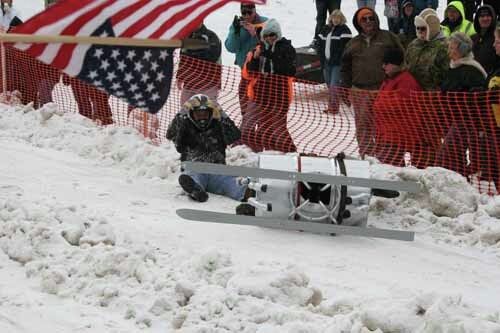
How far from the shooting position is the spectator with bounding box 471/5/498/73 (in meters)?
9.59

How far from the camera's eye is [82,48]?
6.83 metres

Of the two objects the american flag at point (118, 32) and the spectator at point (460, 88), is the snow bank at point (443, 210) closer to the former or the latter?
the spectator at point (460, 88)

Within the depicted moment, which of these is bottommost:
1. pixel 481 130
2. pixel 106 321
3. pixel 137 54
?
pixel 106 321

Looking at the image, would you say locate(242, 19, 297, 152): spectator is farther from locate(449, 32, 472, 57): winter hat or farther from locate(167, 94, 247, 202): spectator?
locate(449, 32, 472, 57): winter hat

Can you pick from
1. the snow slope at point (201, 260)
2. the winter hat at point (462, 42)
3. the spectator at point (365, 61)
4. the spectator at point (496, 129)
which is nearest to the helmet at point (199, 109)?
the snow slope at point (201, 260)

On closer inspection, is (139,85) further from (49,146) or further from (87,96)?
(87,96)

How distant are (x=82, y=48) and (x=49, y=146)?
152 inches

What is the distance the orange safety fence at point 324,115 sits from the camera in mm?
9016

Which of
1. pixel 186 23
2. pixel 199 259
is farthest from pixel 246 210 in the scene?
pixel 186 23

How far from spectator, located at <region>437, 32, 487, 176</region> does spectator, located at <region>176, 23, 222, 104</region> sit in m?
2.82

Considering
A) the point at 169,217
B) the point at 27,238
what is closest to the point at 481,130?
the point at 169,217

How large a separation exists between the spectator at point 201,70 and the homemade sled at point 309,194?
2822mm

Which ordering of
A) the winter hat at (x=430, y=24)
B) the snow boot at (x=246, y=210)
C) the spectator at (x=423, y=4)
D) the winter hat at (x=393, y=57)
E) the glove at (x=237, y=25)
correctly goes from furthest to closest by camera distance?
the spectator at (x=423, y=4), the glove at (x=237, y=25), the winter hat at (x=430, y=24), the winter hat at (x=393, y=57), the snow boot at (x=246, y=210)

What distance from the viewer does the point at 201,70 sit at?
36.6 ft
